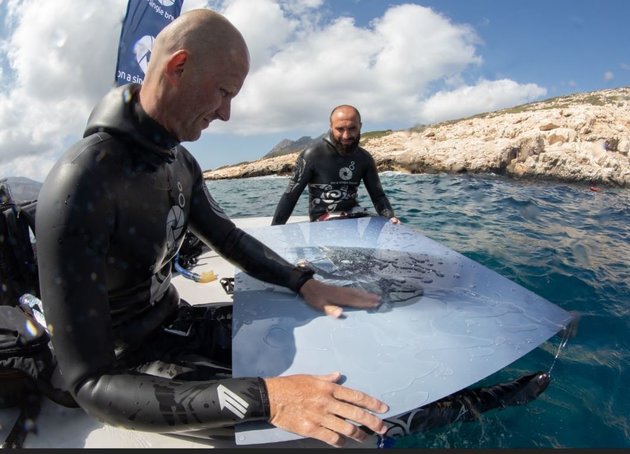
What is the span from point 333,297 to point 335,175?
2808mm

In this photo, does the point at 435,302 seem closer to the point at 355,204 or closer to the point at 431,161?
the point at 355,204

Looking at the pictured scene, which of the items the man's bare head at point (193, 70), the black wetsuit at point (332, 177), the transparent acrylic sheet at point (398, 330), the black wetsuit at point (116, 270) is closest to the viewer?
the black wetsuit at point (116, 270)

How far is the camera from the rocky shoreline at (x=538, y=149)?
18.8m

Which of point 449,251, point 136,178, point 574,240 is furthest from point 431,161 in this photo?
point 136,178

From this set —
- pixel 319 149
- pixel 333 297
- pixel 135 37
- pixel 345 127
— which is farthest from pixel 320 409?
pixel 135 37

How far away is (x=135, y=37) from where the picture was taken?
4836 mm

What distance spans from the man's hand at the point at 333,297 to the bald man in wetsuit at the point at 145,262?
1.55 ft

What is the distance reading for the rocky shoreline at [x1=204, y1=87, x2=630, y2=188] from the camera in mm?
18812

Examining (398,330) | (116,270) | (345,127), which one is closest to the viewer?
(116,270)

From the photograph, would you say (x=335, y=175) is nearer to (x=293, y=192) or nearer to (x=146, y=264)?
(x=293, y=192)

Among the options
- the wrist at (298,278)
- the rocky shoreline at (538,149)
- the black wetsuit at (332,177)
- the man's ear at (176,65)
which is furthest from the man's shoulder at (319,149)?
the rocky shoreline at (538,149)

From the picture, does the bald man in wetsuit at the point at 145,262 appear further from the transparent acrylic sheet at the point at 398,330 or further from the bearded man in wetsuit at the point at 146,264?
the transparent acrylic sheet at the point at 398,330

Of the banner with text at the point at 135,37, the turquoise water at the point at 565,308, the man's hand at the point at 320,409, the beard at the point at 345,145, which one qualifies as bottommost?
the turquoise water at the point at 565,308

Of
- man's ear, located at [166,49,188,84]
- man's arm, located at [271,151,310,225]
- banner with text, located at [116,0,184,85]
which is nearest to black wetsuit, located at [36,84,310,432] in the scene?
man's ear, located at [166,49,188,84]
